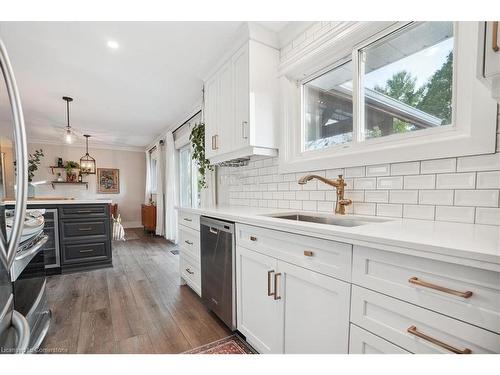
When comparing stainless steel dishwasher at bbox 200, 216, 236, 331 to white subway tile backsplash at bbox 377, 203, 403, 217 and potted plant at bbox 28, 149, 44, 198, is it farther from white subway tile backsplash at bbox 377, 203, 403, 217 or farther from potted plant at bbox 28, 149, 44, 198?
potted plant at bbox 28, 149, 44, 198

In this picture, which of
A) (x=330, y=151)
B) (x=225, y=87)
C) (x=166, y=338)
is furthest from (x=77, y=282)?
(x=330, y=151)

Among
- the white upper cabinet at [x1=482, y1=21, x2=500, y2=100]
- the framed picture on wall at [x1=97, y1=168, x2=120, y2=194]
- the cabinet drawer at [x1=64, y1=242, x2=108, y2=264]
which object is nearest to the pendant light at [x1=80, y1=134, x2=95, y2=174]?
the framed picture on wall at [x1=97, y1=168, x2=120, y2=194]

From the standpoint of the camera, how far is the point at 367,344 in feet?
2.78

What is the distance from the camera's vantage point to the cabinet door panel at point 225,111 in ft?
7.13

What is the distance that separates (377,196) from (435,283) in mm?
790

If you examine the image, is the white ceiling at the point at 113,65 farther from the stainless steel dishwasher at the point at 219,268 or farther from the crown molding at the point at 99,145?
the crown molding at the point at 99,145

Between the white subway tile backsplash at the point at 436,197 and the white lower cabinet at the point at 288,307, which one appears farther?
the white subway tile backsplash at the point at 436,197

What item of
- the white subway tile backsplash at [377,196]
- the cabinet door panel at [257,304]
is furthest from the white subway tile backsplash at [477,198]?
the cabinet door panel at [257,304]

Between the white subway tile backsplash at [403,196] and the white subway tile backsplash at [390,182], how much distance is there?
0.03 m

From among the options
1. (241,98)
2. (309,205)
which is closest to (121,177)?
(241,98)

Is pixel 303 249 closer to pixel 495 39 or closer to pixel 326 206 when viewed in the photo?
pixel 326 206

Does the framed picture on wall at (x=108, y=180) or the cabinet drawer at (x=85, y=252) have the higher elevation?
the framed picture on wall at (x=108, y=180)

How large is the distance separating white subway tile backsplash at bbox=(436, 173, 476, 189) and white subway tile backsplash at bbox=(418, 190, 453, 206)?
0.09 ft
